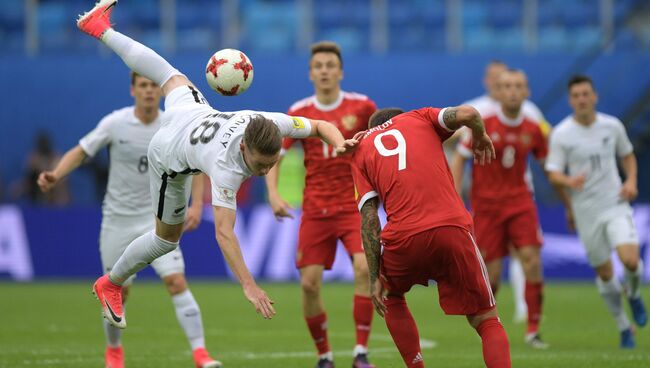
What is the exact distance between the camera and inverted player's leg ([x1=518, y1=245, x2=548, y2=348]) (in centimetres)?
1295

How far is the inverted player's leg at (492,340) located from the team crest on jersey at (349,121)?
358 cm

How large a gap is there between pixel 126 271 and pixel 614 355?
493cm

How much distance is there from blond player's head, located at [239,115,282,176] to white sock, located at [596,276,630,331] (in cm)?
606

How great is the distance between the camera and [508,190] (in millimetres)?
13383

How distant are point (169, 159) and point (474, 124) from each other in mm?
2357

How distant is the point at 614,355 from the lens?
1110 centimetres

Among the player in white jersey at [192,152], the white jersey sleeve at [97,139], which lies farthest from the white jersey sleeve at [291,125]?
the white jersey sleeve at [97,139]

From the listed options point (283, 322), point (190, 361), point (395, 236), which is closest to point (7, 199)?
point (283, 322)

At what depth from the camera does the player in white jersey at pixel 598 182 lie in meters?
12.8

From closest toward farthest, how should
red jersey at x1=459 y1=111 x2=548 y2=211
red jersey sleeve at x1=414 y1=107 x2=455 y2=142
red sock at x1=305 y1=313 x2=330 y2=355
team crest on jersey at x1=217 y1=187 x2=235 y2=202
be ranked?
team crest on jersey at x1=217 y1=187 x2=235 y2=202, red jersey sleeve at x1=414 y1=107 x2=455 y2=142, red sock at x1=305 y1=313 x2=330 y2=355, red jersey at x1=459 y1=111 x2=548 y2=211

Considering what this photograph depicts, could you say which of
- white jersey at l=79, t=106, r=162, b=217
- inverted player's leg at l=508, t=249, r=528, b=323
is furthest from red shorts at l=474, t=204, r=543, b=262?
white jersey at l=79, t=106, r=162, b=217

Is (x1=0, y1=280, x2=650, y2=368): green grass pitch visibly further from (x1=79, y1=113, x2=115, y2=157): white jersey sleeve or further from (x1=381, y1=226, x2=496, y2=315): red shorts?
(x1=381, y1=226, x2=496, y2=315): red shorts

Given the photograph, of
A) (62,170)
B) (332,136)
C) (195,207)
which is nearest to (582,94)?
(195,207)

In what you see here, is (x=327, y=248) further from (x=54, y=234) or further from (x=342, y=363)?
(x=54, y=234)
